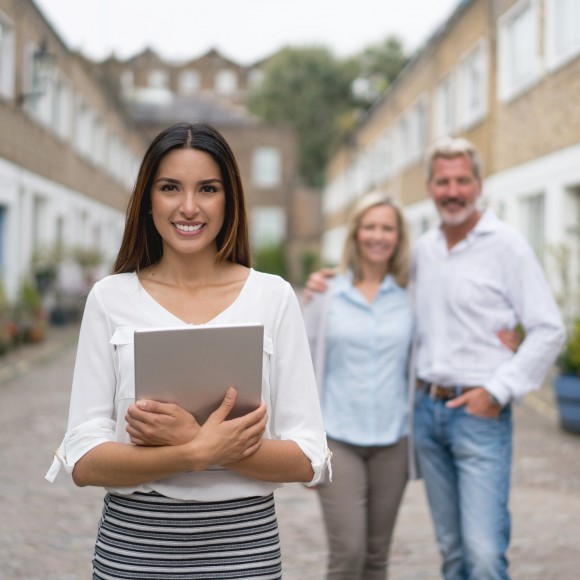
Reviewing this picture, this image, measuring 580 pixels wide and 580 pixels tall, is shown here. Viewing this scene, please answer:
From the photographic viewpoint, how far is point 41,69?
53.8ft

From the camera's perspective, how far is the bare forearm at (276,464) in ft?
6.71

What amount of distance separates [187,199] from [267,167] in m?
42.6

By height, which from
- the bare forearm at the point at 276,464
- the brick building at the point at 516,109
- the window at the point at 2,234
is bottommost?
the bare forearm at the point at 276,464

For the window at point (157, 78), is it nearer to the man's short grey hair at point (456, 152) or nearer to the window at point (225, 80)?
the window at point (225, 80)

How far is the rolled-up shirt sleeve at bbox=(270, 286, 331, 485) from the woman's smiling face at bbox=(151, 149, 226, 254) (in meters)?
0.26

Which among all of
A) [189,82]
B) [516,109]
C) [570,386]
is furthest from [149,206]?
[189,82]

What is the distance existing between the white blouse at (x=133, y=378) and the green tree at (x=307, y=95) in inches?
2165

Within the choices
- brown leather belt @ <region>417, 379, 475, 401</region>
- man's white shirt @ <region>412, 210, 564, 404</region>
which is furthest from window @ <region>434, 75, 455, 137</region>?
brown leather belt @ <region>417, 379, 475, 401</region>

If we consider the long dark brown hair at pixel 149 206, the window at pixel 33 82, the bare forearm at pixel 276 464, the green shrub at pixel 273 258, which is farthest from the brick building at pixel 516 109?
the green shrub at pixel 273 258

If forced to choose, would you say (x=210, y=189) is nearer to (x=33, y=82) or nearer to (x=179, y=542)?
(x=179, y=542)

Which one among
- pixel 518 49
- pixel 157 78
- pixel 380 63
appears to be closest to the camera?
pixel 518 49

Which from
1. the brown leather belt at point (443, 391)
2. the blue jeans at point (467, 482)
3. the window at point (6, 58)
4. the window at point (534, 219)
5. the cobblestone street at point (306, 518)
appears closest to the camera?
the blue jeans at point (467, 482)

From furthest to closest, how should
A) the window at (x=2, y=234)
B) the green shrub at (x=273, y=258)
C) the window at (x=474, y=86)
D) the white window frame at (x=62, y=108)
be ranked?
the green shrub at (x=273, y=258), the white window frame at (x=62, y=108), the window at (x=2, y=234), the window at (x=474, y=86)

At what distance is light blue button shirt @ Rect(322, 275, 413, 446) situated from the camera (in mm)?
3707
